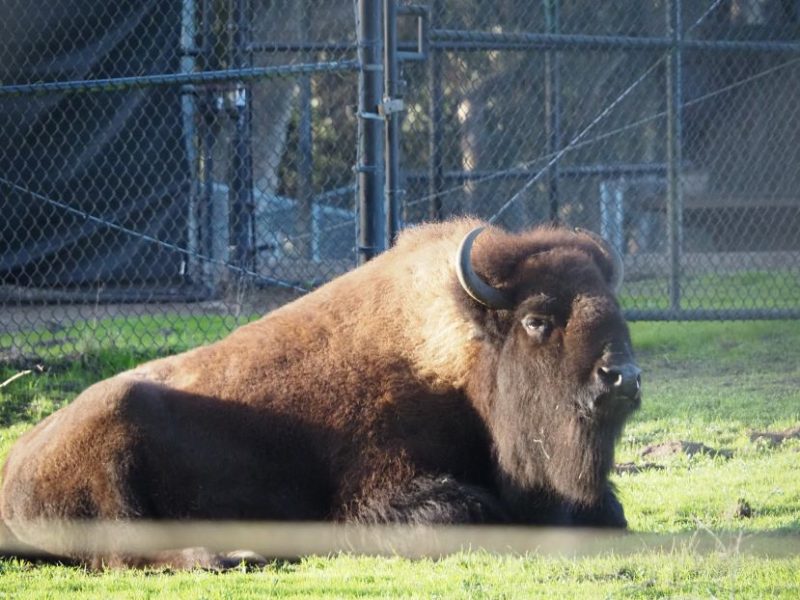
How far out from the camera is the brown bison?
5492 mm

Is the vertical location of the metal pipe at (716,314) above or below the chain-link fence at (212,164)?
below

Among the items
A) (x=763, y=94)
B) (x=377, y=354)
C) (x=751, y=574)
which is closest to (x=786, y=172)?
(x=763, y=94)

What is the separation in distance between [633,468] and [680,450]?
1.46 feet

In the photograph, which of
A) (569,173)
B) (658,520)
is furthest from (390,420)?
(569,173)

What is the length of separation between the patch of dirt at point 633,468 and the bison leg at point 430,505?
1.66 m

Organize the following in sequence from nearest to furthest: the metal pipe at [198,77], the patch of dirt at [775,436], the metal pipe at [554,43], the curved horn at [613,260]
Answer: the curved horn at [613,260]
the patch of dirt at [775,436]
the metal pipe at [198,77]
the metal pipe at [554,43]

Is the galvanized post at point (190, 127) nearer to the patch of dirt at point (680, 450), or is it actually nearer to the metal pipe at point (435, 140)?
the metal pipe at point (435, 140)

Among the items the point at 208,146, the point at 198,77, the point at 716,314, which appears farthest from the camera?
the point at 208,146

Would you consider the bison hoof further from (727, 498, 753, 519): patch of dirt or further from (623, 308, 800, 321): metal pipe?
(623, 308, 800, 321): metal pipe

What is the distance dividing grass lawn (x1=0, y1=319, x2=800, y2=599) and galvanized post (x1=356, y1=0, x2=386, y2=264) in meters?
2.20

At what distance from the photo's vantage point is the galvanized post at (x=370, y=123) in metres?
8.36

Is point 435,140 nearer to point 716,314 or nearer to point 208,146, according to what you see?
point 208,146

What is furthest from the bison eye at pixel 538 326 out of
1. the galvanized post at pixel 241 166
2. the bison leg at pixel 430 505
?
the galvanized post at pixel 241 166

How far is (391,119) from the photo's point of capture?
8414mm
